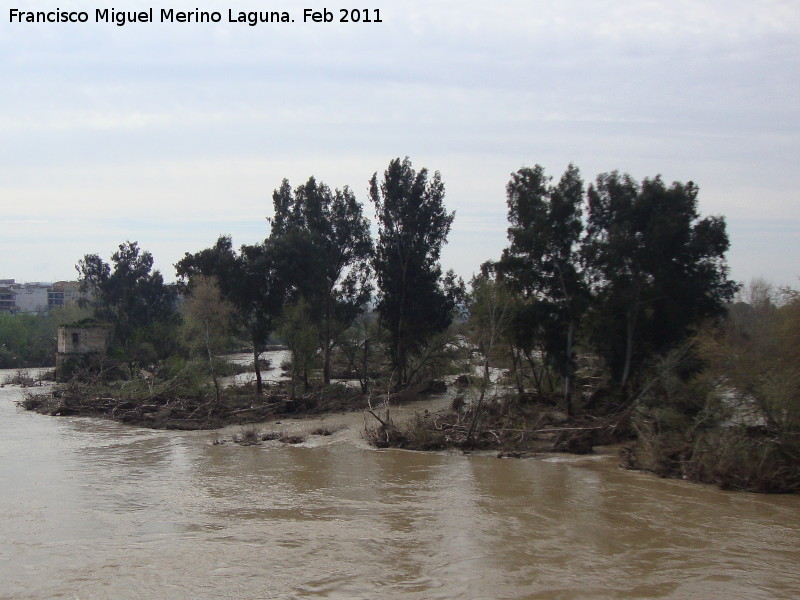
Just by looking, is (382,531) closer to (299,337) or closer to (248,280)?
(299,337)

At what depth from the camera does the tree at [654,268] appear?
25.4 metres

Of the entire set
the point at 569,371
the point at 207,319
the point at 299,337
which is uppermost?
the point at 207,319

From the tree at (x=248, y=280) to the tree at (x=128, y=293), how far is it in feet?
62.7

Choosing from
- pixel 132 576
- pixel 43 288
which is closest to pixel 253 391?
pixel 132 576

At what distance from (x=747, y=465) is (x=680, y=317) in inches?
357

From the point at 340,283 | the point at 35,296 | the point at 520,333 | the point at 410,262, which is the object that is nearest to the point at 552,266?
the point at 520,333

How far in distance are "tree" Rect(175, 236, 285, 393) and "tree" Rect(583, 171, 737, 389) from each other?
56.2 feet

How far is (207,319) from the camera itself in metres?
33.2

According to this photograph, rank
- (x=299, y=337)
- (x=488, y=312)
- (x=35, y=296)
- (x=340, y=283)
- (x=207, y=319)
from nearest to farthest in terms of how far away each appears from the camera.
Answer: (x=488, y=312) < (x=207, y=319) < (x=299, y=337) < (x=340, y=283) < (x=35, y=296)

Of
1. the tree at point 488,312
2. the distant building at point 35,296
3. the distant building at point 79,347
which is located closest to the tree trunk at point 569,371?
the tree at point 488,312

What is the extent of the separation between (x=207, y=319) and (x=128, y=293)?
Answer: 26419mm

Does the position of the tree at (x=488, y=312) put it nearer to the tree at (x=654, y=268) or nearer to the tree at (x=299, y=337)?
the tree at (x=654, y=268)

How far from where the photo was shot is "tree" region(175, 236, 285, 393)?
3644 cm

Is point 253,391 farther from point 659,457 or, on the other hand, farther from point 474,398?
point 659,457
